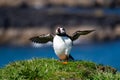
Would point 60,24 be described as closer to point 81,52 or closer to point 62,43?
point 81,52

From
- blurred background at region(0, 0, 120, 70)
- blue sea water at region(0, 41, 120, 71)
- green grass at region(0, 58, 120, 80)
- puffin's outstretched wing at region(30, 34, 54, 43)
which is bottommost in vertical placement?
green grass at region(0, 58, 120, 80)

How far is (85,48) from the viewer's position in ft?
105

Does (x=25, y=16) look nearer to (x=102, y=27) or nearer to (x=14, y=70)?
(x=102, y=27)

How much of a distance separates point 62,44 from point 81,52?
21035 millimetres

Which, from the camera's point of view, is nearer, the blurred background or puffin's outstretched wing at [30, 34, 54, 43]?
puffin's outstretched wing at [30, 34, 54, 43]

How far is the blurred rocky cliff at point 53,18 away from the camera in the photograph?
116ft

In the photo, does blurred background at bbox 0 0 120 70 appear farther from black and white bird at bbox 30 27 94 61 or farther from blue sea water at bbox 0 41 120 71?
black and white bird at bbox 30 27 94 61

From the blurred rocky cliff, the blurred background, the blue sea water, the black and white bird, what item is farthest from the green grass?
the blurred rocky cliff

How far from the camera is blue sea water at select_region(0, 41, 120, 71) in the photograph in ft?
91.7

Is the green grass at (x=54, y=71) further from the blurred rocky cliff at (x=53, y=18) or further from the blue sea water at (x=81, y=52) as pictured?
the blurred rocky cliff at (x=53, y=18)

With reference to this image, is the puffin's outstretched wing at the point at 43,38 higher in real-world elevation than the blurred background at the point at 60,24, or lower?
lower

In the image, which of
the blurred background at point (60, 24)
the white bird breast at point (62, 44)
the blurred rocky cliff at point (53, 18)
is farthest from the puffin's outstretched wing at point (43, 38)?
Answer: the blurred rocky cliff at point (53, 18)

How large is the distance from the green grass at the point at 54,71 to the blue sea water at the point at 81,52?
56.0 ft

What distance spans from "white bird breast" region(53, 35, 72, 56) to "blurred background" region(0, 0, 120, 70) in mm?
18115
